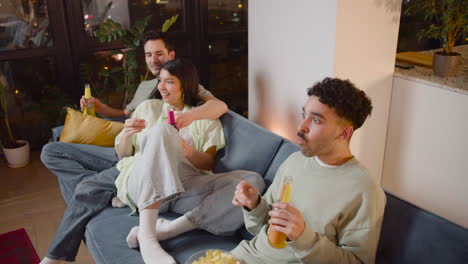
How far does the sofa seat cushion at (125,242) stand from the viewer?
2.01 meters

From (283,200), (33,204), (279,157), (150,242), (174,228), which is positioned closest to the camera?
(283,200)

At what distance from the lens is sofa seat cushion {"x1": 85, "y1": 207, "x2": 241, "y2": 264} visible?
2.01 meters

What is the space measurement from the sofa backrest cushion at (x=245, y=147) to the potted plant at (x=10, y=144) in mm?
2091

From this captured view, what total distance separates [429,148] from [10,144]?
10.5 feet

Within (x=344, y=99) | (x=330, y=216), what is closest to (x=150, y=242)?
(x=330, y=216)

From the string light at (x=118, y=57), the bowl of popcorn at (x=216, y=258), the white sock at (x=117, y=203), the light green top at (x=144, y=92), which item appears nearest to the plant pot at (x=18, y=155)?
the string light at (x=118, y=57)

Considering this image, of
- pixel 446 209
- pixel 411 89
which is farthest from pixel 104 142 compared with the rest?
pixel 446 209

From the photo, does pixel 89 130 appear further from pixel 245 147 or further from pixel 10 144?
pixel 10 144

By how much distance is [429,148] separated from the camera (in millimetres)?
2459

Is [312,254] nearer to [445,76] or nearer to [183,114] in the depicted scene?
[183,114]

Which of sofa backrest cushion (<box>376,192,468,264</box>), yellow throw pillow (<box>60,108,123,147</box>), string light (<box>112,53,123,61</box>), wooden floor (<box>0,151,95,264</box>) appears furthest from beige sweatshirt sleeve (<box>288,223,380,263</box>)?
string light (<box>112,53,123,61</box>)

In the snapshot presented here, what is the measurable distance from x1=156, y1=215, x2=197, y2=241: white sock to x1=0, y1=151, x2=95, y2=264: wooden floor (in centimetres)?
79

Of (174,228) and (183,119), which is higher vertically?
(183,119)

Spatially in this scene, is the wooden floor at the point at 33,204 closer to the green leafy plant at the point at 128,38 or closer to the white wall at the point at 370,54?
the green leafy plant at the point at 128,38
